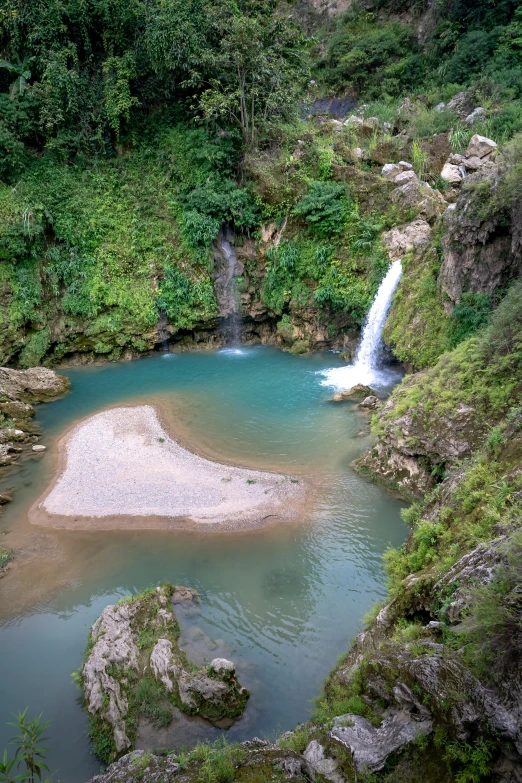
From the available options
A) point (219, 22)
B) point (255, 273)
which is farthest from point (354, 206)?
point (219, 22)

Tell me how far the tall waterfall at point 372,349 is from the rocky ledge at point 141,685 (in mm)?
13764

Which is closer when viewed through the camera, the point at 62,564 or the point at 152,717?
the point at 152,717

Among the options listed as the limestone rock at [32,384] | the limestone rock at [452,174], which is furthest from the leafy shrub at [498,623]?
the limestone rock at [452,174]

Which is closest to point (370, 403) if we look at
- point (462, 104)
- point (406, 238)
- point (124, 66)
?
point (406, 238)

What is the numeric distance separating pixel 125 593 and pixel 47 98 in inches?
1006

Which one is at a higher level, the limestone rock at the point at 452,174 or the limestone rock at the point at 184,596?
the limestone rock at the point at 452,174

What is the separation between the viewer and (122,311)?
25.2 m

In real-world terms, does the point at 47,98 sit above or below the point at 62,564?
above

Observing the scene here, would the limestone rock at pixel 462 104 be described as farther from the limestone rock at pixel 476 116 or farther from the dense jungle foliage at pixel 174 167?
the limestone rock at pixel 476 116

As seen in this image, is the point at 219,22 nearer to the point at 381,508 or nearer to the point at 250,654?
the point at 381,508

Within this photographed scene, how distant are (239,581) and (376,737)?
6.02 m

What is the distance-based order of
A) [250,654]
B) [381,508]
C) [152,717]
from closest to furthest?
[152,717], [250,654], [381,508]

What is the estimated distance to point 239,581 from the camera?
418 inches

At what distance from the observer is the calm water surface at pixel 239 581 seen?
8195mm
